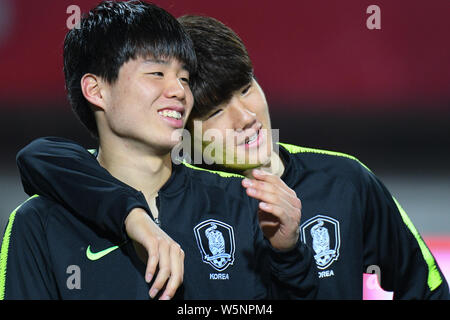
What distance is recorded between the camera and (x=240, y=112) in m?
1.52

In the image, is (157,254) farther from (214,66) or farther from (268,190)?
(214,66)

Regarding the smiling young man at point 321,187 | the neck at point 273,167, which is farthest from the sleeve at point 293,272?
the neck at point 273,167

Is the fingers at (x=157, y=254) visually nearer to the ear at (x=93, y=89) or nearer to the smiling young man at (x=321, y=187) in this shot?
the ear at (x=93, y=89)

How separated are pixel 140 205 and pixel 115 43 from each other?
1.13 ft

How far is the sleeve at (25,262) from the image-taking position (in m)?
1.20

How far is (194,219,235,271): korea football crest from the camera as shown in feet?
4.33

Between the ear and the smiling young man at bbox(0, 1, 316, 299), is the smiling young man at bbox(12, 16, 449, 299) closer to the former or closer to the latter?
the smiling young man at bbox(0, 1, 316, 299)

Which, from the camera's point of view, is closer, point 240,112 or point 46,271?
point 46,271

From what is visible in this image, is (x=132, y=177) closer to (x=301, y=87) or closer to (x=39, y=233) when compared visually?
(x=39, y=233)

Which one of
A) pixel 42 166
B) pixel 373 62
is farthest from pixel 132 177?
pixel 373 62

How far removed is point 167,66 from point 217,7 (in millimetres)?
1152

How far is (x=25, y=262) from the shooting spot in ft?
3.96

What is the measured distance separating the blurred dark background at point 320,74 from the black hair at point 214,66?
0.84 metres

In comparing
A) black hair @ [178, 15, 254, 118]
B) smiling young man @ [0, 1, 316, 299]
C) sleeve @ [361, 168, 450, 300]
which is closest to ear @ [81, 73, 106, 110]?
smiling young man @ [0, 1, 316, 299]
